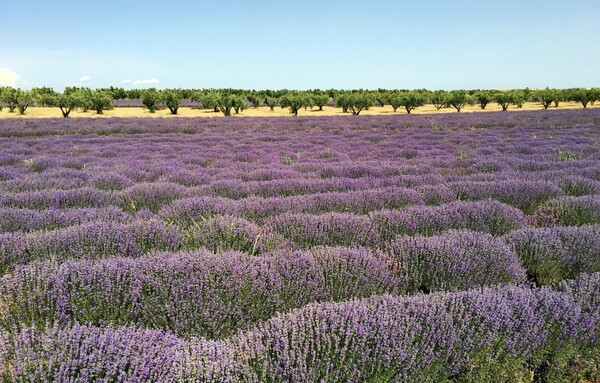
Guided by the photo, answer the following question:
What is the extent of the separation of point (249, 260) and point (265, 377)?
3.62 feet

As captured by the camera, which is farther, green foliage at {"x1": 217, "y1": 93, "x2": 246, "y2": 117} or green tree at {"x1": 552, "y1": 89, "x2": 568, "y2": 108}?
green tree at {"x1": 552, "y1": 89, "x2": 568, "y2": 108}

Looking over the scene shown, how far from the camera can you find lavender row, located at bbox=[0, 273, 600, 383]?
1.72 m

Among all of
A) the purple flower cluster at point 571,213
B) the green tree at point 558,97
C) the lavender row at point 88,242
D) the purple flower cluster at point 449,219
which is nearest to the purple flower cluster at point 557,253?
the purple flower cluster at point 449,219

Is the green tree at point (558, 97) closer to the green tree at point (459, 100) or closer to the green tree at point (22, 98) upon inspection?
the green tree at point (459, 100)

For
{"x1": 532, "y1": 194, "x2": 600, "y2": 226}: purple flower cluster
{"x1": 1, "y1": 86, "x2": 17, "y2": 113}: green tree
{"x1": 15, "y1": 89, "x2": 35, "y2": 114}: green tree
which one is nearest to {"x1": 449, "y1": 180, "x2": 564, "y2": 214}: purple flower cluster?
{"x1": 532, "y1": 194, "x2": 600, "y2": 226}: purple flower cluster

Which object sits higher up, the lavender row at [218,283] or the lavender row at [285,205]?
the lavender row at [285,205]

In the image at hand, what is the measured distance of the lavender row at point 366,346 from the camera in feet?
5.65

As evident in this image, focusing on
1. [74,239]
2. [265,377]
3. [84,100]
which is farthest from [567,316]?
[84,100]

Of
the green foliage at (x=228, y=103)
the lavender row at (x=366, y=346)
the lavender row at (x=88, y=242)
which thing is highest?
the green foliage at (x=228, y=103)

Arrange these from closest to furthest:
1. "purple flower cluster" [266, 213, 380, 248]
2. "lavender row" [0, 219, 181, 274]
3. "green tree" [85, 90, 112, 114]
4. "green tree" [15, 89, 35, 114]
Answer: "lavender row" [0, 219, 181, 274], "purple flower cluster" [266, 213, 380, 248], "green tree" [15, 89, 35, 114], "green tree" [85, 90, 112, 114]

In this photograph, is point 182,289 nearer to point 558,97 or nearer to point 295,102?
point 295,102

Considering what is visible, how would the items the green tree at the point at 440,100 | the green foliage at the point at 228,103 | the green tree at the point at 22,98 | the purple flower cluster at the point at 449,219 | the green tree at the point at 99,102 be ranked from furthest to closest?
1. the green tree at the point at 440,100
2. the green foliage at the point at 228,103
3. the green tree at the point at 99,102
4. the green tree at the point at 22,98
5. the purple flower cluster at the point at 449,219

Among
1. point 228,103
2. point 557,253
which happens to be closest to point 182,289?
point 557,253

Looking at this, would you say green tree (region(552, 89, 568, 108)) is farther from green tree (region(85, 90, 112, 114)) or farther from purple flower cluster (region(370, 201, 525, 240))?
green tree (region(85, 90, 112, 114))
